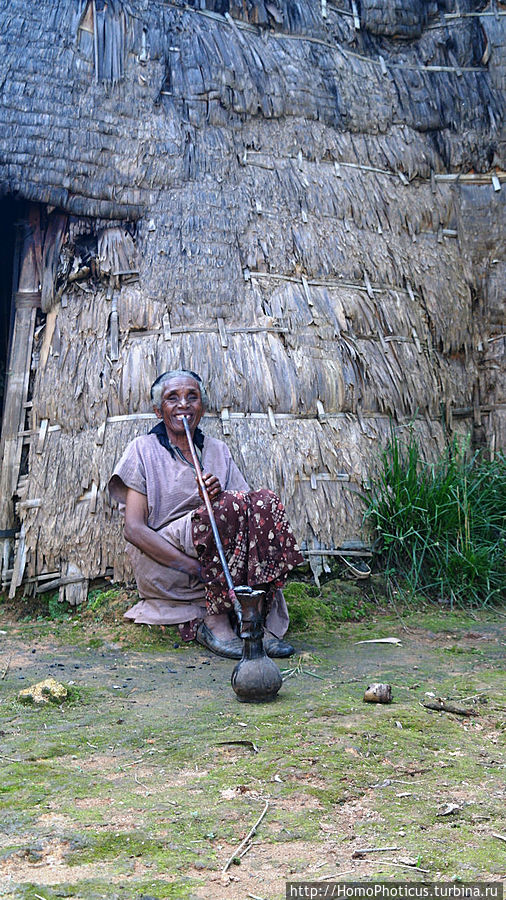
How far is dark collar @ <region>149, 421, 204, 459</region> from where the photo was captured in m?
3.94

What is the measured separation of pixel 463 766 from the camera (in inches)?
85.7

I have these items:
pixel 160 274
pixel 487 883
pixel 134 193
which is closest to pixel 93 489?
pixel 160 274

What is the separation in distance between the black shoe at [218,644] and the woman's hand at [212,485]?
604 mm

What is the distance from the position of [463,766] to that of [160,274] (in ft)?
10.5

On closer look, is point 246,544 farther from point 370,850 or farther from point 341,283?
point 341,283

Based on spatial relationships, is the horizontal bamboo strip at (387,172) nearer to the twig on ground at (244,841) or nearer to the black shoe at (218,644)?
the black shoe at (218,644)

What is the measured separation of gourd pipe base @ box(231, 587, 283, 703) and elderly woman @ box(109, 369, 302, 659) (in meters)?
0.64

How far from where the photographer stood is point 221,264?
15.2 ft

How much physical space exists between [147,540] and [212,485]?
1.36ft

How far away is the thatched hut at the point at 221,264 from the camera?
4391 mm

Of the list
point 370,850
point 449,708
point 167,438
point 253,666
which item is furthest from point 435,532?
point 370,850

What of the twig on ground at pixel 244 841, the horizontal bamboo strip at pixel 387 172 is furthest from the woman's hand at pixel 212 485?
the horizontal bamboo strip at pixel 387 172

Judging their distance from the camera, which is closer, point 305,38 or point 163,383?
point 163,383

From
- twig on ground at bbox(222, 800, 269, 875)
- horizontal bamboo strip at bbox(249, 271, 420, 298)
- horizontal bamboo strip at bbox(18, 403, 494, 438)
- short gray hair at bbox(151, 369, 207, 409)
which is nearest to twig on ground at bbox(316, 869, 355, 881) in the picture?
twig on ground at bbox(222, 800, 269, 875)
